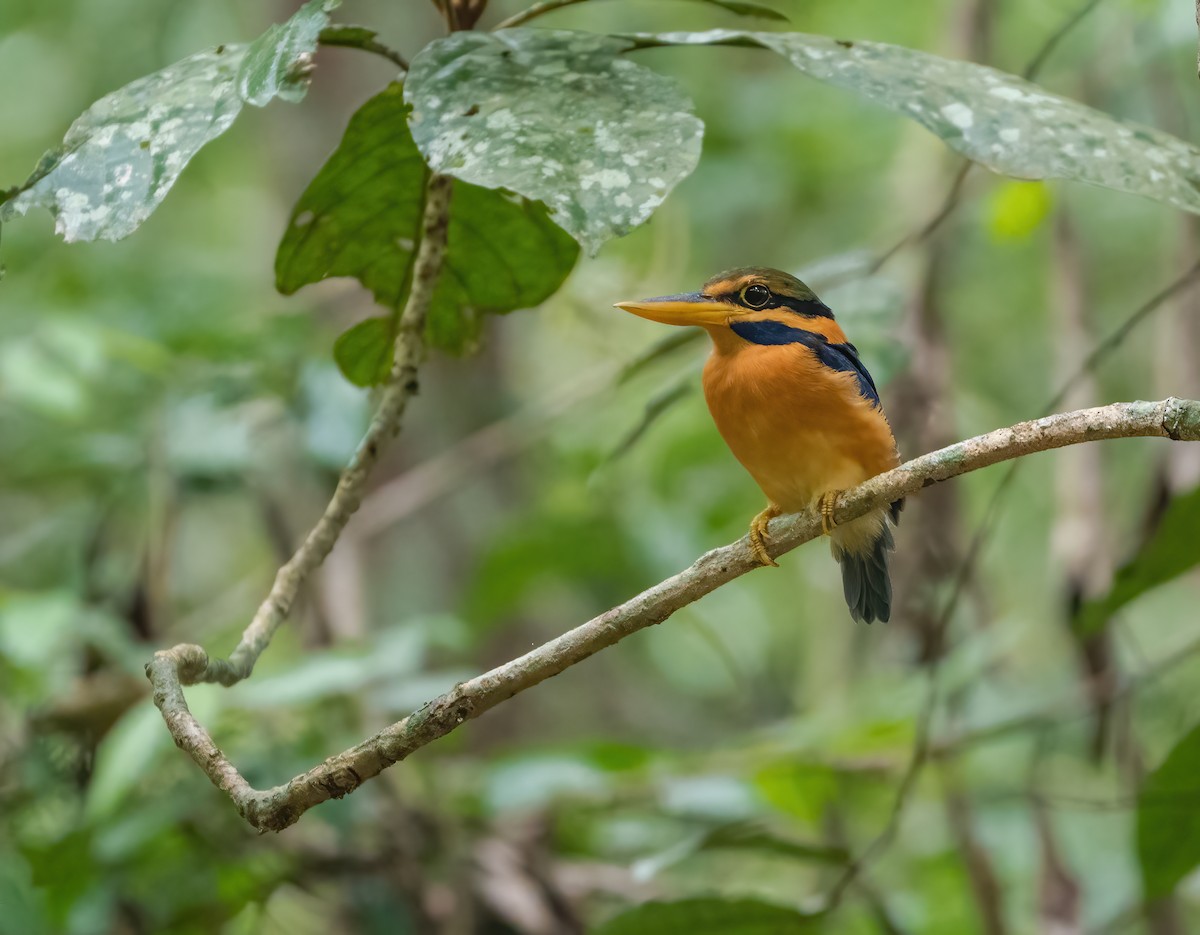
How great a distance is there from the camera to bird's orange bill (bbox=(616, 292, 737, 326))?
1838 mm

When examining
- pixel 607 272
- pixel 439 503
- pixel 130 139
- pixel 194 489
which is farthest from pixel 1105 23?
pixel 130 139

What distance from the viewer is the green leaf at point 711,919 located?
2.29 metres

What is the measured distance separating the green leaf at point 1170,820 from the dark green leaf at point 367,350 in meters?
1.44

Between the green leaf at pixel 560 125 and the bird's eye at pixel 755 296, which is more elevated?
the green leaf at pixel 560 125

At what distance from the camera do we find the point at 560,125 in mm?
1371

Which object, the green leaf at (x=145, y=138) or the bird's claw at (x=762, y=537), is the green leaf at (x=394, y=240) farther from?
the bird's claw at (x=762, y=537)

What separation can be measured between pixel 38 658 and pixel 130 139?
155 centimetres

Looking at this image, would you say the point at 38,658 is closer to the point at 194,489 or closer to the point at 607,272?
the point at 194,489

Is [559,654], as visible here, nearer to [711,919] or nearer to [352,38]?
[352,38]

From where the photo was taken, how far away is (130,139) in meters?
1.44

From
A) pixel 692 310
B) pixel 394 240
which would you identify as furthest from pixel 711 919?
pixel 394 240

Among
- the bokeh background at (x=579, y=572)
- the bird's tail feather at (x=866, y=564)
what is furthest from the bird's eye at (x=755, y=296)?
the bird's tail feather at (x=866, y=564)

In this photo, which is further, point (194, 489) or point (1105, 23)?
point (1105, 23)

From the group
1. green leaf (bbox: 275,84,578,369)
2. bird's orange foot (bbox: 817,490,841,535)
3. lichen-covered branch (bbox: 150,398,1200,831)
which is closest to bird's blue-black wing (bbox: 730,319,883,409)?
bird's orange foot (bbox: 817,490,841,535)
